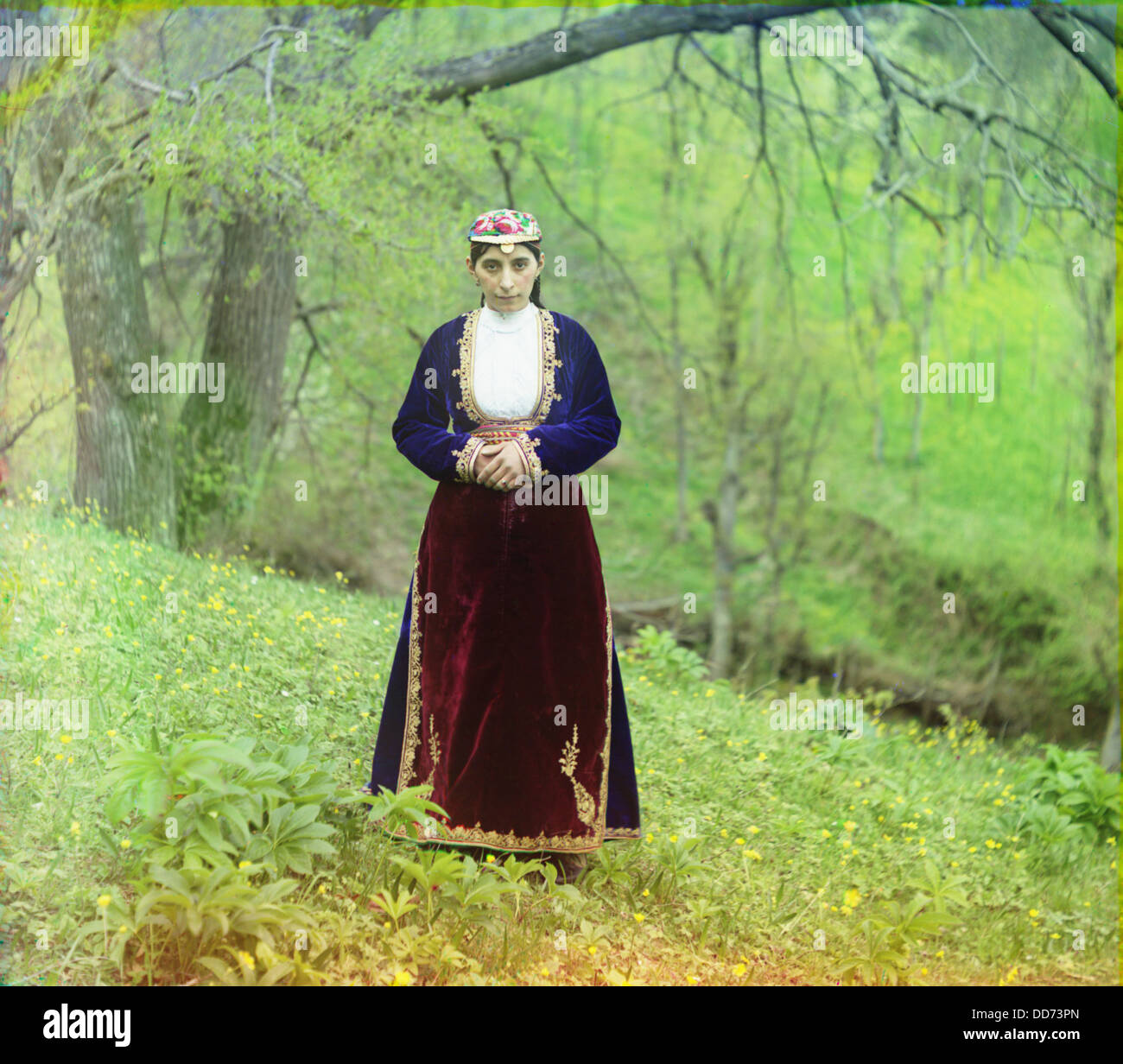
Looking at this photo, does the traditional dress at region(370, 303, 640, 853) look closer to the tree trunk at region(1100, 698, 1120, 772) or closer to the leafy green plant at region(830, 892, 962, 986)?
the leafy green plant at region(830, 892, 962, 986)

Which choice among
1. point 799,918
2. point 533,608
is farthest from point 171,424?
point 799,918

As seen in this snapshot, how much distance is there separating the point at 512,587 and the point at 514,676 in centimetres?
29

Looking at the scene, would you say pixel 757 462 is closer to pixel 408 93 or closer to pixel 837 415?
pixel 837 415

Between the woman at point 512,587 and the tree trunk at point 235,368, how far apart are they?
10.5ft

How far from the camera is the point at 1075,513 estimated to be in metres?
7.70

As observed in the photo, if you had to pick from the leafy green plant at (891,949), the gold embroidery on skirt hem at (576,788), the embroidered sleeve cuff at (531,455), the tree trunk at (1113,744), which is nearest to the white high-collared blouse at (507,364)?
the embroidered sleeve cuff at (531,455)

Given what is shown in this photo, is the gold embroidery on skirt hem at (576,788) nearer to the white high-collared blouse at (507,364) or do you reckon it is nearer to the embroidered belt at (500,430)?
the embroidered belt at (500,430)

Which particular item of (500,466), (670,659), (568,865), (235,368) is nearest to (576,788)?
(568,865)

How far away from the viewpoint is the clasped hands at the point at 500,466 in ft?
10.7

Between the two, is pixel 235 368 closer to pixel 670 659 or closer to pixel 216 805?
pixel 670 659

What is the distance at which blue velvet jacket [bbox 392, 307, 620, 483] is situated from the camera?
3330 millimetres

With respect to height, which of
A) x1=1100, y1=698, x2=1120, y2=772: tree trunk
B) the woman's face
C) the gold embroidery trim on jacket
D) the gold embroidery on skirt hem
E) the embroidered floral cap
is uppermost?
the embroidered floral cap

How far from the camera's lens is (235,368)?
6266 mm

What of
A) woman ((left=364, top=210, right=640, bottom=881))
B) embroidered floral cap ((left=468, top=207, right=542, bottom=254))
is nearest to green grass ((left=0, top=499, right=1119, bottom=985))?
woman ((left=364, top=210, right=640, bottom=881))
